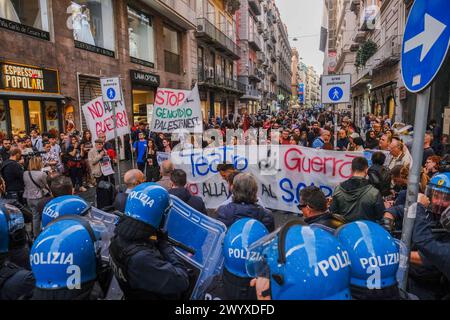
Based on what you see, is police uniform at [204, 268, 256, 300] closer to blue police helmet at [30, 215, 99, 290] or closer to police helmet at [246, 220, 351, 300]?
police helmet at [246, 220, 351, 300]

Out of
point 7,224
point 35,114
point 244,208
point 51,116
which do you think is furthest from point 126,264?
point 51,116

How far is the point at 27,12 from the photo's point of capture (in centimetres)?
1113

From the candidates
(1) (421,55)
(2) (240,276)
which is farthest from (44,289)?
(1) (421,55)

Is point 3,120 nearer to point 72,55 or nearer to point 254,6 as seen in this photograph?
point 72,55

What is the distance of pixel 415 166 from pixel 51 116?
40.3 ft

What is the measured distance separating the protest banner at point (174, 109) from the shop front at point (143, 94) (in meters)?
9.03

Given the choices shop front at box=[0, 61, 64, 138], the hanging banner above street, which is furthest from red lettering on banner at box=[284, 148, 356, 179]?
shop front at box=[0, 61, 64, 138]

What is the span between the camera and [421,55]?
6.93ft

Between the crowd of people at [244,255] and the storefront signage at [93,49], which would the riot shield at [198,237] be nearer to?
the crowd of people at [244,255]

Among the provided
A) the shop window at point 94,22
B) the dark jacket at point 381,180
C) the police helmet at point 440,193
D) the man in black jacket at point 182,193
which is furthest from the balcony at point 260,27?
the police helmet at point 440,193

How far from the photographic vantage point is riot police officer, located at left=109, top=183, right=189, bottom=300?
6.37 feet

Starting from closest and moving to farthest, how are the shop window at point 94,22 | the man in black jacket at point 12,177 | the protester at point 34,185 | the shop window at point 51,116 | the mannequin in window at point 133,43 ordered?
1. the protester at point 34,185
2. the man in black jacket at point 12,177
3. the shop window at point 51,116
4. the shop window at point 94,22
5. the mannequin in window at point 133,43

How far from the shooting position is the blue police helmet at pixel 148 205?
2.05 metres
